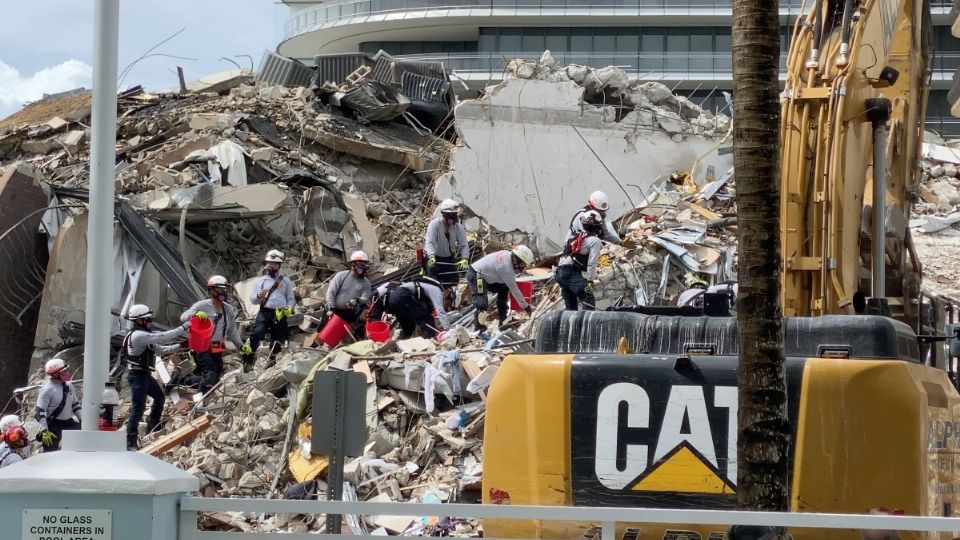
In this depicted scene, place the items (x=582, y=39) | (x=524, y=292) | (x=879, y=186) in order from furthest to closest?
(x=582, y=39) → (x=524, y=292) → (x=879, y=186)

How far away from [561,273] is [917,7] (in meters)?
5.09

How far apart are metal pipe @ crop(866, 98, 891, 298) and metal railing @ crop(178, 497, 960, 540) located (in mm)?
3422

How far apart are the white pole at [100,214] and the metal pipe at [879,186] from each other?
4.94 m

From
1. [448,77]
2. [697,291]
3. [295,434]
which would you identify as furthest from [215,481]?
[448,77]

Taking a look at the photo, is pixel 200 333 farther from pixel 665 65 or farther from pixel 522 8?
pixel 522 8

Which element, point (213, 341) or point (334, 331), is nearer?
point (213, 341)

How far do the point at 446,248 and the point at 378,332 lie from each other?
1815mm

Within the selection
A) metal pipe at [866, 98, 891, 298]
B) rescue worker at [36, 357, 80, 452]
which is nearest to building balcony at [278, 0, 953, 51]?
rescue worker at [36, 357, 80, 452]

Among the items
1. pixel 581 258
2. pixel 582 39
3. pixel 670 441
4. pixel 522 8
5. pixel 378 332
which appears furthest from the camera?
pixel 582 39

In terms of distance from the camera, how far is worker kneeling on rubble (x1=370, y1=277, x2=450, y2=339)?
15.4 m

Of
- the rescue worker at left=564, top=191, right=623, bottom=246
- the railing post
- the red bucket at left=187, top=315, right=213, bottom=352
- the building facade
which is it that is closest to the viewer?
the railing post

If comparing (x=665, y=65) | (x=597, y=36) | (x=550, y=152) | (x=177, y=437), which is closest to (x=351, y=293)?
(x=177, y=437)

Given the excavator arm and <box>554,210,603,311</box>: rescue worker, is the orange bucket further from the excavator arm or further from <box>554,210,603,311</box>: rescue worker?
the excavator arm

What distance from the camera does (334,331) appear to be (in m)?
16.1
